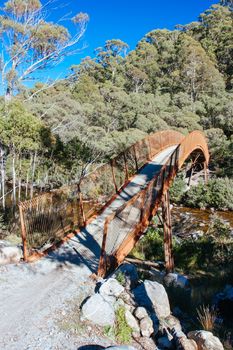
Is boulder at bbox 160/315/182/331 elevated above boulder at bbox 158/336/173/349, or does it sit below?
below

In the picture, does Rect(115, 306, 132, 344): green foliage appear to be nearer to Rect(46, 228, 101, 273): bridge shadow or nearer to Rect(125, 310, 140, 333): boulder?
Rect(125, 310, 140, 333): boulder

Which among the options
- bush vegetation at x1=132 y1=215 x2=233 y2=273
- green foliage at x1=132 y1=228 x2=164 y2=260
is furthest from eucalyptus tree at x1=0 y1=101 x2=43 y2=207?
bush vegetation at x1=132 y1=215 x2=233 y2=273

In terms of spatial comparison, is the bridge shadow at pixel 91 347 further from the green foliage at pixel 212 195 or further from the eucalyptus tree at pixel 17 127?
the green foliage at pixel 212 195

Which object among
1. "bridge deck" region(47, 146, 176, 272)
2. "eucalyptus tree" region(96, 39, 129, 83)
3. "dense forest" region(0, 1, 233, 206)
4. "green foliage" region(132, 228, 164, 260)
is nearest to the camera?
"bridge deck" region(47, 146, 176, 272)

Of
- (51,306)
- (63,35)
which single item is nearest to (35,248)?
(51,306)

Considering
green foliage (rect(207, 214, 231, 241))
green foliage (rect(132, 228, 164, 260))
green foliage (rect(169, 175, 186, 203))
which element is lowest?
green foliage (rect(169, 175, 186, 203))

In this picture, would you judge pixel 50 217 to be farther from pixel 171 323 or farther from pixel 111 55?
pixel 111 55
